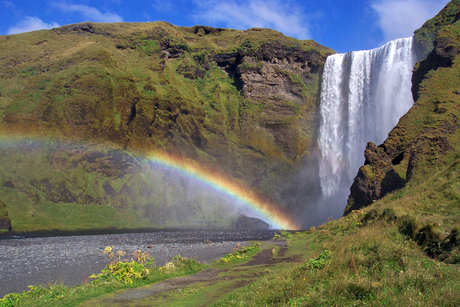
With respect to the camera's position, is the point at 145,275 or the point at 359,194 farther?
the point at 359,194

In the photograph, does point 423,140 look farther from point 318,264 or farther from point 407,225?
point 318,264

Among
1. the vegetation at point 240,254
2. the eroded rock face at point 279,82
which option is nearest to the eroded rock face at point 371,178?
the vegetation at point 240,254

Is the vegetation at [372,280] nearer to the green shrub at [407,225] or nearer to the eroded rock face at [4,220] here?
the green shrub at [407,225]

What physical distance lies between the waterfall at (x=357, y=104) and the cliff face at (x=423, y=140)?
68.4 ft

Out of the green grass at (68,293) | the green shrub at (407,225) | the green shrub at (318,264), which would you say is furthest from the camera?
the green shrub at (407,225)

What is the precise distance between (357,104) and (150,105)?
5021 centimetres

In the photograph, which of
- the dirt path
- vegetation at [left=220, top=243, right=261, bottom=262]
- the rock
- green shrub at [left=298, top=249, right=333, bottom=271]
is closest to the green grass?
the dirt path

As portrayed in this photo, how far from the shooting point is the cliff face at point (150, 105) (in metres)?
73.9

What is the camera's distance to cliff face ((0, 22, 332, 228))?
73938 millimetres

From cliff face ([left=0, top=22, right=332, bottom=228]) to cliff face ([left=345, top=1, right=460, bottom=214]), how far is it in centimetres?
5452

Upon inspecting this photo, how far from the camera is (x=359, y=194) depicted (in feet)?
111

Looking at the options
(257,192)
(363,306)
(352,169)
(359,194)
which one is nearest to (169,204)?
(257,192)

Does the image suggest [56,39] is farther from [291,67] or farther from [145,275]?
[145,275]

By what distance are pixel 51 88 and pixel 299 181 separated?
219 feet
